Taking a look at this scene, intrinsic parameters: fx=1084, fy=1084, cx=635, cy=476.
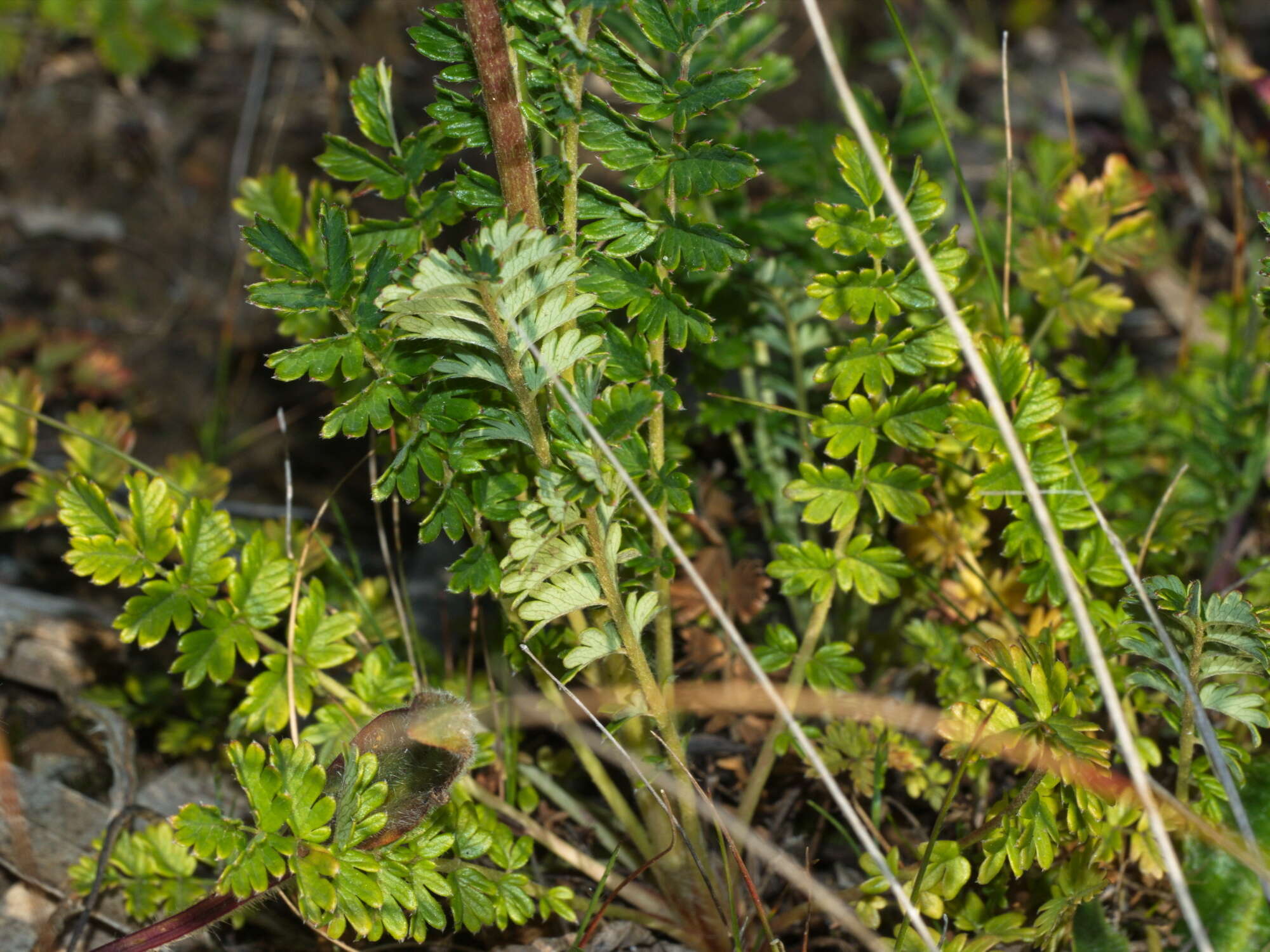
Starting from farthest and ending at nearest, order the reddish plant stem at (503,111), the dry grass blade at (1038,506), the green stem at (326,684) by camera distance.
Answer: the green stem at (326,684) → the reddish plant stem at (503,111) → the dry grass blade at (1038,506)

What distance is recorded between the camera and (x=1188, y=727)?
153cm

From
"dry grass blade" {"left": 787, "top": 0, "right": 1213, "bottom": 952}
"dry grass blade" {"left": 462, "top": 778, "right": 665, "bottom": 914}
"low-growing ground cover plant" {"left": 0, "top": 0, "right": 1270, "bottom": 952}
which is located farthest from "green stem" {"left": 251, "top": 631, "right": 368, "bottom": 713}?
"dry grass blade" {"left": 787, "top": 0, "right": 1213, "bottom": 952}

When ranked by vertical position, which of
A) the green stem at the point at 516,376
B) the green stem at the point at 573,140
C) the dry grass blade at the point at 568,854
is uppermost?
the green stem at the point at 573,140

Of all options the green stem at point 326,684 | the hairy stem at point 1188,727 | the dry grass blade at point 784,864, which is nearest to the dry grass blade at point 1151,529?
the hairy stem at point 1188,727

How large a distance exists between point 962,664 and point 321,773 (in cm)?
108

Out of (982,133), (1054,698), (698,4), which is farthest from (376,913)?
(982,133)

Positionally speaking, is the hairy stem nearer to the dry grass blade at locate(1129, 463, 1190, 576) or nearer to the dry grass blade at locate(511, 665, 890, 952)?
the dry grass blade at locate(1129, 463, 1190, 576)

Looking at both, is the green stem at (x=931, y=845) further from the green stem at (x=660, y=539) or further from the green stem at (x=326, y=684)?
the green stem at (x=326, y=684)

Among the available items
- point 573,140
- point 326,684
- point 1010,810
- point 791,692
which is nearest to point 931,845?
point 1010,810

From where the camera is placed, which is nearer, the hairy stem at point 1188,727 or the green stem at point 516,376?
the green stem at point 516,376

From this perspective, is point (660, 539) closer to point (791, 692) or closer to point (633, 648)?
point (633, 648)

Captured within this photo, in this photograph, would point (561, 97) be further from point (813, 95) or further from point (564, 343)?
point (813, 95)

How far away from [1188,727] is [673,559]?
0.79 m

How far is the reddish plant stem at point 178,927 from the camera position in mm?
1473
